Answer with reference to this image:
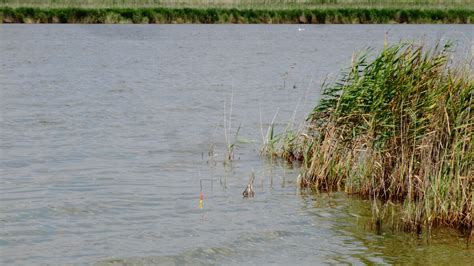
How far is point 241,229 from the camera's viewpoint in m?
11.3

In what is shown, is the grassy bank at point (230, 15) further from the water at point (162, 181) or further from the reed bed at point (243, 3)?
the water at point (162, 181)

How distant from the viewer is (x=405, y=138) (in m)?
11.8

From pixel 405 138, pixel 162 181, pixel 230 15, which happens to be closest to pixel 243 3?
pixel 230 15

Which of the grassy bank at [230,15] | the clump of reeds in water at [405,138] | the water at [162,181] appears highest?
the grassy bank at [230,15]

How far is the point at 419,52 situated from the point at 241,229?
3.18m

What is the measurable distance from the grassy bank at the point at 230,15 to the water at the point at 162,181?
88.1ft

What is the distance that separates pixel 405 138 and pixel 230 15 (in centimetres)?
5031

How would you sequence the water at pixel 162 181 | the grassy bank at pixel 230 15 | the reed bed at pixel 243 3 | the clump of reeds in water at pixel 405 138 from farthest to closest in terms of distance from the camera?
the reed bed at pixel 243 3 → the grassy bank at pixel 230 15 → the clump of reeds in water at pixel 405 138 → the water at pixel 162 181

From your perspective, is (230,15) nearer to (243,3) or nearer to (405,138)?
(243,3)

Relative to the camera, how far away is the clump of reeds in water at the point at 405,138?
34.9 ft

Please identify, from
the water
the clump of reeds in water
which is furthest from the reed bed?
the clump of reeds in water

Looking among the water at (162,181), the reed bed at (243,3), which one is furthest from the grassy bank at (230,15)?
the water at (162,181)

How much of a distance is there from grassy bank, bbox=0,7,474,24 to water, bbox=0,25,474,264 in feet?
88.1

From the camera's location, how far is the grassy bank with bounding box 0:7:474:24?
193 feet
